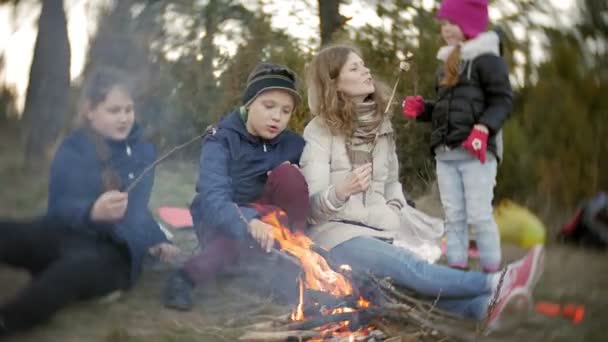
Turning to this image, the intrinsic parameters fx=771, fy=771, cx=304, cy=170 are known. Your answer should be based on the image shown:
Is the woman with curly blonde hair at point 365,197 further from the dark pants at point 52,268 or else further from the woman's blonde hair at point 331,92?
the dark pants at point 52,268

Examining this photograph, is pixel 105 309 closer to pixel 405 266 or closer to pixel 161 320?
pixel 161 320

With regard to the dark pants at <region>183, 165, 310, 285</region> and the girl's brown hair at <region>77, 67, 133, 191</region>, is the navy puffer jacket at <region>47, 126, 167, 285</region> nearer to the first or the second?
the girl's brown hair at <region>77, 67, 133, 191</region>

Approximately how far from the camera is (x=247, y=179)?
5.25 ft

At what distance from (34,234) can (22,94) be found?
256 millimetres

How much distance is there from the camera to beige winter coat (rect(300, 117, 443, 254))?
1.69 metres

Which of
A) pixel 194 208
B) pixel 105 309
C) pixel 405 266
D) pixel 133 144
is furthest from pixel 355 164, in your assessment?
pixel 105 309

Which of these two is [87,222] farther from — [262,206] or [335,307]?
[335,307]

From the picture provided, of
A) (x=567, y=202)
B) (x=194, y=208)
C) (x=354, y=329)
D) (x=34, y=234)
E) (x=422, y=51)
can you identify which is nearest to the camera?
(x=34, y=234)

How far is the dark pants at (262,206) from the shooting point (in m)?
1.51

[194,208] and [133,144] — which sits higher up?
[133,144]

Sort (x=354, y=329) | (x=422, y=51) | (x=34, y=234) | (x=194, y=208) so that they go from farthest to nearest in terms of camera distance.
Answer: (x=422, y=51)
(x=354, y=329)
(x=194, y=208)
(x=34, y=234)

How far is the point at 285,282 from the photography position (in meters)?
1.60

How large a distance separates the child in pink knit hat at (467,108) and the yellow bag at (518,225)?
2.8 inches

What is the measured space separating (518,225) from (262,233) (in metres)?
0.73
